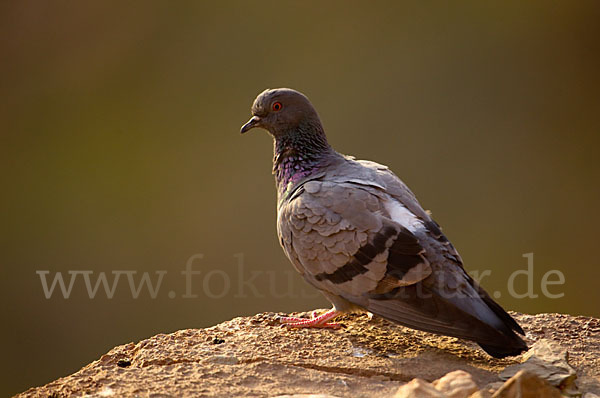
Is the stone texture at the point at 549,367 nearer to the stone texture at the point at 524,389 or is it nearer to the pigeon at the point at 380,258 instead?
the pigeon at the point at 380,258

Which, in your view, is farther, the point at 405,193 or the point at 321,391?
the point at 405,193

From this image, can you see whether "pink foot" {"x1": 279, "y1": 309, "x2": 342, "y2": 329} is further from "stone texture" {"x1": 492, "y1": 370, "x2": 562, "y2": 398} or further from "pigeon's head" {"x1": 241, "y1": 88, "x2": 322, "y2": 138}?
"stone texture" {"x1": 492, "y1": 370, "x2": 562, "y2": 398}

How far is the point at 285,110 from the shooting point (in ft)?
14.7

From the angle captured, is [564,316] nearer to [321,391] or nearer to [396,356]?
[396,356]

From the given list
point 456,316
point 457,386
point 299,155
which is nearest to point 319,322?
point 456,316

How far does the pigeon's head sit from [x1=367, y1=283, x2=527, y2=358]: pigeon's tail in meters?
1.41

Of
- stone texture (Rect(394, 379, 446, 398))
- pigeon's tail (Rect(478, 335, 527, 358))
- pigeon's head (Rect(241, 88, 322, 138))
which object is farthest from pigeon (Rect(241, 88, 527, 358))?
stone texture (Rect(394, 379, 446, 398))

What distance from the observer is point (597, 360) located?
3770 mm

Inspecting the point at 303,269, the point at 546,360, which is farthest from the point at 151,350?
the point at 546,360

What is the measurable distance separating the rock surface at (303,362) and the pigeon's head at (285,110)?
128 centimetres

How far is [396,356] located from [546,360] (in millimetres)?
789

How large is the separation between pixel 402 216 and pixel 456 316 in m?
0.67

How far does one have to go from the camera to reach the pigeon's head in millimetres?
4488

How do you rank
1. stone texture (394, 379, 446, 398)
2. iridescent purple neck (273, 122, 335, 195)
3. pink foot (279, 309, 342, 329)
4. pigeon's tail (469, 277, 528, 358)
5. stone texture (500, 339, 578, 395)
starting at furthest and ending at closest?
iridescent purple neck (273, 122, 335, 195)
pink foot (279, 309, 342, 329)
pigeon's tail (469, 277, 528, 358)
stone texture (500, 339, 578, 395)
stone texture (394, 379, 446, 398)
